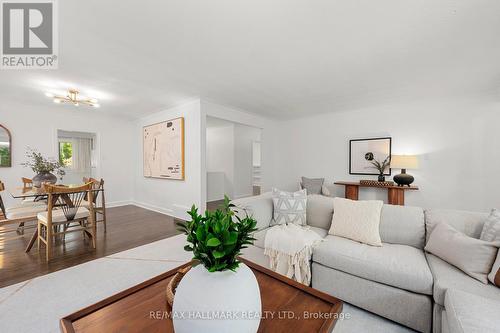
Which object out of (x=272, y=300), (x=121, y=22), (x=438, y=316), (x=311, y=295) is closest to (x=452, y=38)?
(x=438, y=316)

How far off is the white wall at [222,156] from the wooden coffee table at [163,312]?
5.39 m

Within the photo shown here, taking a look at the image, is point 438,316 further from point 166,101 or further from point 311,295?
point 166,101

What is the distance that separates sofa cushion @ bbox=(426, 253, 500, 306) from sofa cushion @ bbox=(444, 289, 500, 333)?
141mm

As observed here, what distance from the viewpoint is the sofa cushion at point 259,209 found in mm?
2236

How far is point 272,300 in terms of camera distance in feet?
3.31

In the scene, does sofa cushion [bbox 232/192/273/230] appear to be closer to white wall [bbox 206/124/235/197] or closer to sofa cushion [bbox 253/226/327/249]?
sofa cushion [bbox 253/226/327/249]

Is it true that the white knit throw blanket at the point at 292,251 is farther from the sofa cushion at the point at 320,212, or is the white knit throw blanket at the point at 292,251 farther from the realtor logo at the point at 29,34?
the realtor logo at the point at 29,34

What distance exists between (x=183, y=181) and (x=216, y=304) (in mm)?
3685

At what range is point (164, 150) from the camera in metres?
4.48

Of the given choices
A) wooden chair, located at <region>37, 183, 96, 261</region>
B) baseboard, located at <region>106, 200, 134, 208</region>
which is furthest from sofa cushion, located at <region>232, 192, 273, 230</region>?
baseboard, located at <region>106, 200, 134, 208</region>

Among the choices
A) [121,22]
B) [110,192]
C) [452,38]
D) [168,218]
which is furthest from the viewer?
[110,192]

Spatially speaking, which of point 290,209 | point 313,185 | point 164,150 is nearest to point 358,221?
point 290,209

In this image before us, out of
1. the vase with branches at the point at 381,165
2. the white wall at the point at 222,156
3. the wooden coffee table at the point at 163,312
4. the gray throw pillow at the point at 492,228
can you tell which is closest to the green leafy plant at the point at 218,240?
the wooden coffee table at the point at 163,312

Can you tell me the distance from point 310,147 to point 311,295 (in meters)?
4.52
